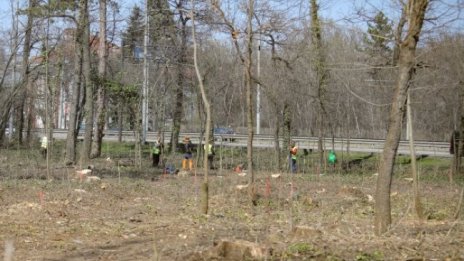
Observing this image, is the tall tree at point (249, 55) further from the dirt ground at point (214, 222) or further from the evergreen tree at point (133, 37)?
the evergreen tree at point (133, 37)

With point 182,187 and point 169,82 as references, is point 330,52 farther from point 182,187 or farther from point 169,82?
point 182,187

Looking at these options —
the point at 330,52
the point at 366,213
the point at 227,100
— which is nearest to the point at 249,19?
the point at 366,213

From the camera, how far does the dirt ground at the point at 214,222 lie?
24.0 feet

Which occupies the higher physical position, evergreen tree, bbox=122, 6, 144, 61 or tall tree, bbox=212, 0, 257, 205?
evergreen tree, bbox=122, 6, 144, 61

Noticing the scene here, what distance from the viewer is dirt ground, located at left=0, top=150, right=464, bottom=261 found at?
7.32 meters

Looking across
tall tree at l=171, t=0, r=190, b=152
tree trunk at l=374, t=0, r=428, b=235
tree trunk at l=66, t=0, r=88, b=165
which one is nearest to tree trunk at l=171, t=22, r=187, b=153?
tall tree at l=171, t=0, r=190, b=152

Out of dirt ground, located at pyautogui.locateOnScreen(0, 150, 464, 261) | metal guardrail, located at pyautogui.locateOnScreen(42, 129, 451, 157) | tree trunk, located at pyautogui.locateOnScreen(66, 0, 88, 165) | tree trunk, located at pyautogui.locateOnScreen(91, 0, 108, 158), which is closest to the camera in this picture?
dirt ground, located at pyautogui.locateOnScreen(0, 150, 464, 261)

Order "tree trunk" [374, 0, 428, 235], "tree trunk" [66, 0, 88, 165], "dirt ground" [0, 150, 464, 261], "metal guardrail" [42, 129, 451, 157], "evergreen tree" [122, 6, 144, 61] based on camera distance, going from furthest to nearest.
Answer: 1. "metal guardrail" [42, 129, 451, 157]
2. "evergreen tree" [122, 6, 144, 61]
3. "tree trunk" [66, 0, 88, 165]
4. "tree trunk" [374, 0, 428, 235]
5. "dirt ground" [0, 150, 464, 261]

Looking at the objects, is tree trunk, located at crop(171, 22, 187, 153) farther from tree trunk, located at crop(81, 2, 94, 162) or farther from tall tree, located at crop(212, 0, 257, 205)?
tall tree, located at crop(212, 0, 257, 205)

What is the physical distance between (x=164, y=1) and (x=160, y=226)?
18.2 meters

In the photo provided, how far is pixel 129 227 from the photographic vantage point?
36.4ft

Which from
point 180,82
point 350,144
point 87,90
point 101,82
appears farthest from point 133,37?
point 350,144

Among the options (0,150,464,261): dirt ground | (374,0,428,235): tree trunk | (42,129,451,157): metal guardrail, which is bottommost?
(0,150,464,261): dirt ground

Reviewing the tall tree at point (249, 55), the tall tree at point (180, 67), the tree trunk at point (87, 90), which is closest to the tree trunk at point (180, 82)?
the tall tree at point (180, 67)
